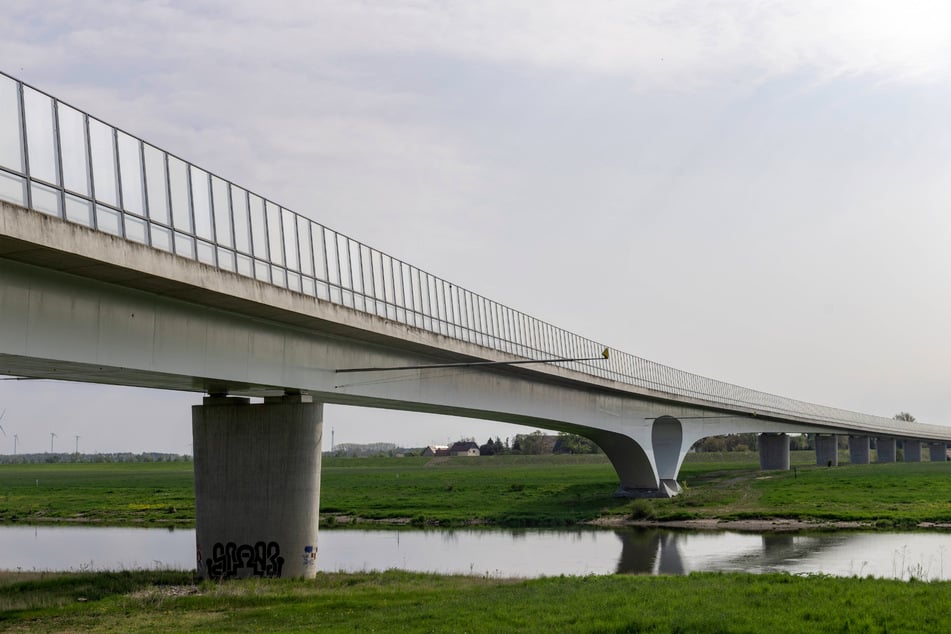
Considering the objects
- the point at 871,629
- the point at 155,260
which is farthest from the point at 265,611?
the point at 871,629

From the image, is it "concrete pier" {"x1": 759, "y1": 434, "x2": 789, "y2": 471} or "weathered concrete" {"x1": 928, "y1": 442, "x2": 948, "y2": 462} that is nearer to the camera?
"concrete pier" {"x1": 759, "y1": 434, "x2": 789, "y2": 471}

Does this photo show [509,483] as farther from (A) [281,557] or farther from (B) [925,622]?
(B) [925,622]

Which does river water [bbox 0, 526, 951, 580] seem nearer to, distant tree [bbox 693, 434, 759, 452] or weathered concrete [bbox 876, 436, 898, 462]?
weathered concrete [bbox 876, 436, 898, 462]

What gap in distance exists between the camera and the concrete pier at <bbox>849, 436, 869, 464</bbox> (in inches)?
5182

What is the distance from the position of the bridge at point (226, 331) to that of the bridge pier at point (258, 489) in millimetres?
38

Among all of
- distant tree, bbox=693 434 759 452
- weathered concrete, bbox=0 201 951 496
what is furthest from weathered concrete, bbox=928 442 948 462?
weathered concrete, bbox=0 201 951 496

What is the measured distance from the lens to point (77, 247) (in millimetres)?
16766

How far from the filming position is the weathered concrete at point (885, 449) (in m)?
142

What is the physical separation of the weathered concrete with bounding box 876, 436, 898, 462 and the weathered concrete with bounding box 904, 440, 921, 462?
32.2 ft

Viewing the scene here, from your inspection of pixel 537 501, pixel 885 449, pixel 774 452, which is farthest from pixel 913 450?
pixel 537 501

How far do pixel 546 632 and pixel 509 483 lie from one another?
63869 millimetres

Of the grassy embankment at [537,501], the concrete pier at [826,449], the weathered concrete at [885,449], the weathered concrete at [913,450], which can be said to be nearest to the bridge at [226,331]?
the grassy embankment at [537,501]

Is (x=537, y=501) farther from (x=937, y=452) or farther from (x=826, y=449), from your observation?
(x=937, y=452)

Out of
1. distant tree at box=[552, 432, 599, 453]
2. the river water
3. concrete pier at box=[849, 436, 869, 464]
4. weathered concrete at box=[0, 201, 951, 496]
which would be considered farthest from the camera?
distant tree at box=[552, 432, 599, 453]
